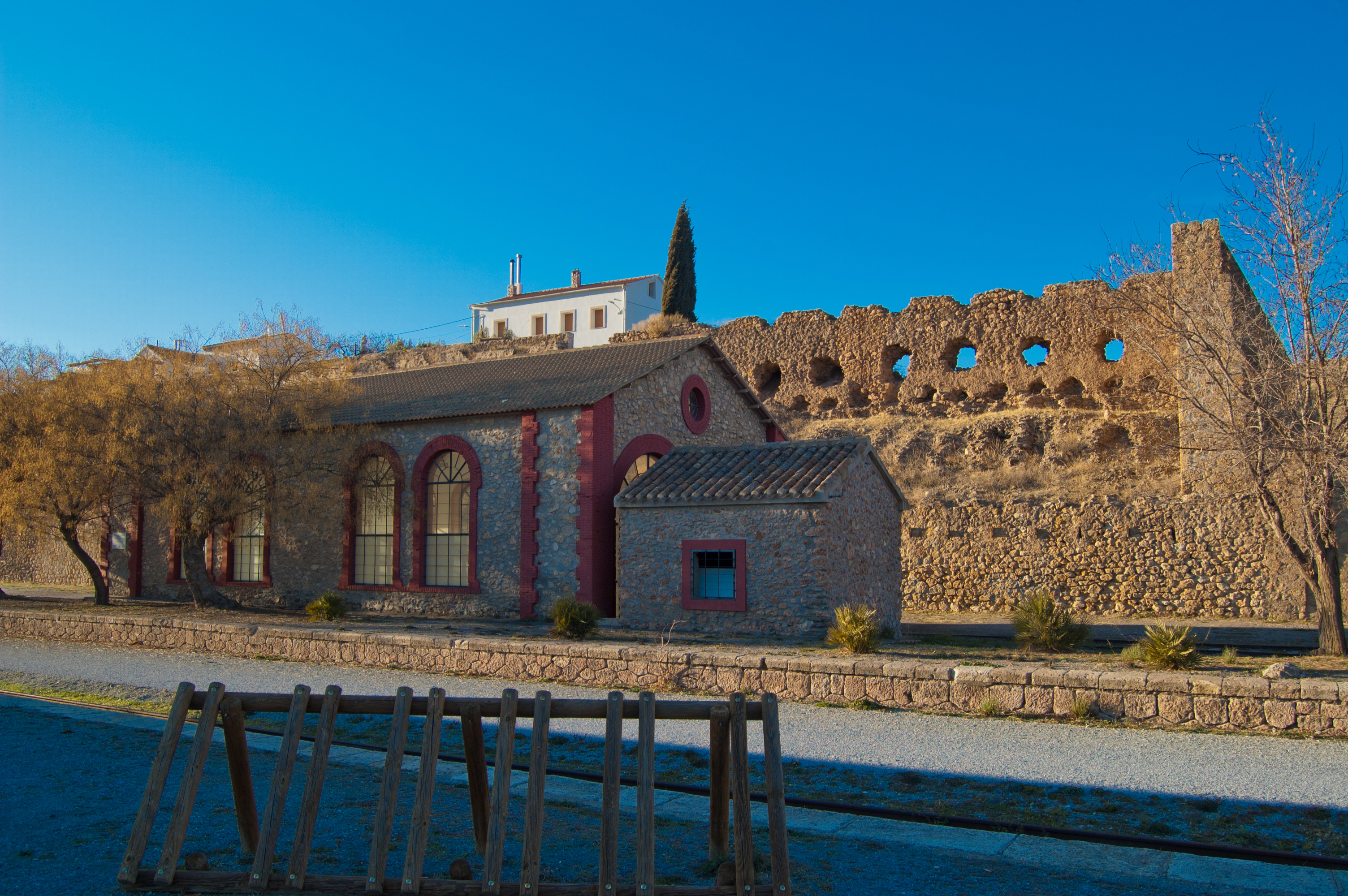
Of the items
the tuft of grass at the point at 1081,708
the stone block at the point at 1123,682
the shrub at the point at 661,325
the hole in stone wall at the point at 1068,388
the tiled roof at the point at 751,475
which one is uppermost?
the shrub at the point at 661,325

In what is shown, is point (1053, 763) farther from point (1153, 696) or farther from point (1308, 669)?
point (1308, 669)

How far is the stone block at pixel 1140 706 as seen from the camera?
29.5ft

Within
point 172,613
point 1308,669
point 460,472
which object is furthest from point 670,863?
point 172,613

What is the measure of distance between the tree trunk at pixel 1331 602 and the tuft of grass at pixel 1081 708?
593 cm

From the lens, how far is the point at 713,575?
50.9 ft

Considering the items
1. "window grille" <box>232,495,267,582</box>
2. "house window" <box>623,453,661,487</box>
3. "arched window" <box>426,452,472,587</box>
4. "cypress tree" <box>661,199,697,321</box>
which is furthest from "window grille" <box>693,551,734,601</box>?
"cypress tree" <box>661,199,697,321</box>

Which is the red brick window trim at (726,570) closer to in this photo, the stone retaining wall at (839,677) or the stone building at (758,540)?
the stone building at (758,540)

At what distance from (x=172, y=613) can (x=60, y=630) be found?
2.38 m

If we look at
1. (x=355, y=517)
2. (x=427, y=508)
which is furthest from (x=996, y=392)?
(x=355, y=517)

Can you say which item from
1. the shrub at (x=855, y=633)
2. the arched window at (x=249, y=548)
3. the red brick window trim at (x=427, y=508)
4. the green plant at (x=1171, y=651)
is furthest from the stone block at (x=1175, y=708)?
the arched window at (x=249, y=548)

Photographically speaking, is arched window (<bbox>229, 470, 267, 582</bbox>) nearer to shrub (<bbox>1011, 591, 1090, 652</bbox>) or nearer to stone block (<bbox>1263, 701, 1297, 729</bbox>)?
shrub (<bbox>1011, 591, 1090, 652</bbox>)

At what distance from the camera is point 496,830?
14.3 feet

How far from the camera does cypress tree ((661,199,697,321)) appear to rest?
44.9 meters

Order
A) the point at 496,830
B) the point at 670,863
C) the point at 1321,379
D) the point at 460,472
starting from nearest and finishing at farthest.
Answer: the point at 496,830 < the point at 670,863 < the point at 1321,379 < the point at 460,472
